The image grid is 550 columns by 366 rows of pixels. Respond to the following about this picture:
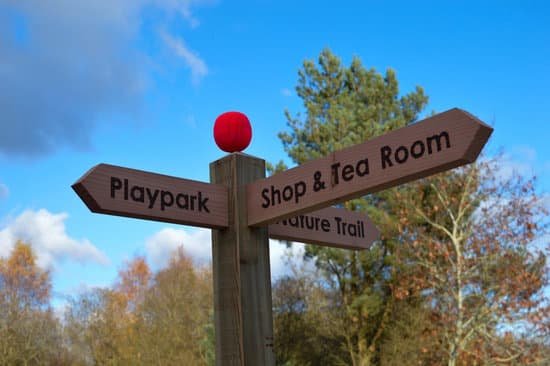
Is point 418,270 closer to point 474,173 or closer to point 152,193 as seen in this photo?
point 474,173

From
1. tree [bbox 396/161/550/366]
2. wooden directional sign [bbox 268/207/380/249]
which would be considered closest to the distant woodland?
tree [bbox 396/161/550/366]

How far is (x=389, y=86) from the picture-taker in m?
18.6

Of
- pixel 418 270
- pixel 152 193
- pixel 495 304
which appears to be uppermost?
pixel 418 270

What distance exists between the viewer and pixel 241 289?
8.34 ft

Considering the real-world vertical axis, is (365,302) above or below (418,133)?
above

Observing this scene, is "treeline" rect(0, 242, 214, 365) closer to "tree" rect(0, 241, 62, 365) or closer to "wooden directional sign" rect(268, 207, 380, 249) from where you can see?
"tree" rect(0, 241, 62, 365)

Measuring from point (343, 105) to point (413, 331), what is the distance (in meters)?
6.83

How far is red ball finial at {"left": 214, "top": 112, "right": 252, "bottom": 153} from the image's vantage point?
2.84 meters

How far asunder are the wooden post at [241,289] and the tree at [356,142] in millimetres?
13712

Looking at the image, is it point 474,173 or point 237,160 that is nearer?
point 237,160

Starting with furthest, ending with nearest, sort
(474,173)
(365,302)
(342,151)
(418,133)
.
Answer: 1. (365,302)
2. (474,173)
3. (342,151)
4. (418,133)

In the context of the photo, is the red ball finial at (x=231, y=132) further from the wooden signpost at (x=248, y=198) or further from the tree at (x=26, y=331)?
the tree at (x=26, y=331)

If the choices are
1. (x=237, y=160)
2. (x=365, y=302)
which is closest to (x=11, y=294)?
(x=365, y=302)

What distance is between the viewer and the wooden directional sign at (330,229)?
9.45 feet
